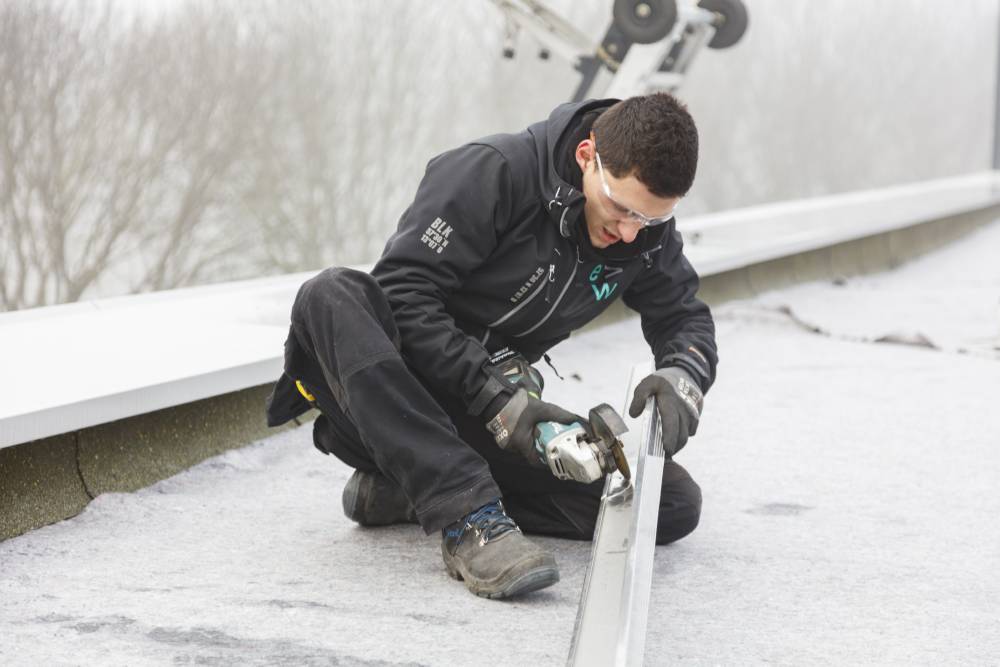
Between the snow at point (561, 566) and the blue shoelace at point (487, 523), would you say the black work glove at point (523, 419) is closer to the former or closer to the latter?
the blue shoelace at point (487, 523)

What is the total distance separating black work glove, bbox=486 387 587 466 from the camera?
7.39 ft

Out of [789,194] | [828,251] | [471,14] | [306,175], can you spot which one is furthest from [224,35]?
[789,194]

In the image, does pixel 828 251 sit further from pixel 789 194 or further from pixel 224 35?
pixel 789 194

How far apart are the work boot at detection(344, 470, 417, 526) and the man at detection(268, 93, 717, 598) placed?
0.12 ft

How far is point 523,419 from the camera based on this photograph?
7.39 ft

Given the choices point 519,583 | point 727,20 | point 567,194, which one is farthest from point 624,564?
point 727,20

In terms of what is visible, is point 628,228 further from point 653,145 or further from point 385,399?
point 385,399

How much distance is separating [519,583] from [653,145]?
83 centimetres

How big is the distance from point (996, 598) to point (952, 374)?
2.62m

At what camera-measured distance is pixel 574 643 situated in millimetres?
1773

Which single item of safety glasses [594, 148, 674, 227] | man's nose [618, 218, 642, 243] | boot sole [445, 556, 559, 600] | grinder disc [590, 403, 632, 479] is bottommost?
boot sole [445, 556, 559, 600]

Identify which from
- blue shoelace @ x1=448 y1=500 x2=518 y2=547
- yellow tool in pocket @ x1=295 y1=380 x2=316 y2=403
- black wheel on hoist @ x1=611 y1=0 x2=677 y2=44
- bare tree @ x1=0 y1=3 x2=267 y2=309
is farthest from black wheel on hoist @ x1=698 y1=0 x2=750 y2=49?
blue shoelace @ x1=448 y1=500 x2=518 y2=547

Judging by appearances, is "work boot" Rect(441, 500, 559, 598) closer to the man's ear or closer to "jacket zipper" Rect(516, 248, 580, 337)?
"jacket zipper" Rect(516, 248, 580, 337)

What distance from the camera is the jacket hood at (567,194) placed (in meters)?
2.32
